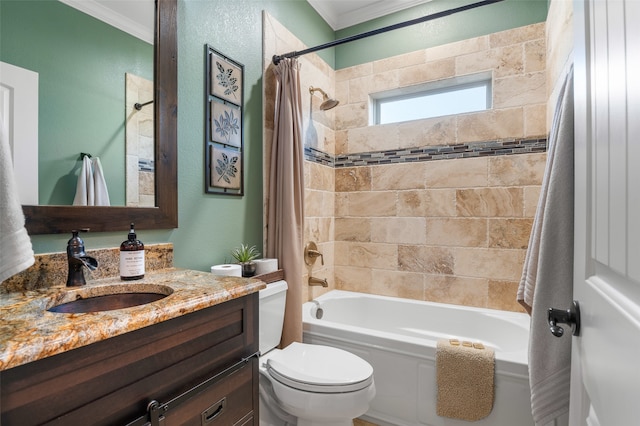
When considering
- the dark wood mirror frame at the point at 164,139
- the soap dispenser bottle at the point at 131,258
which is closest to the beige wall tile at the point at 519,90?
the dark wood mirror frame at the point at 164,139

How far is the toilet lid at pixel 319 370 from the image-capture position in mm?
1381

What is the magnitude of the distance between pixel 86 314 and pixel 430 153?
235cm

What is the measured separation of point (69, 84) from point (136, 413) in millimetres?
1091

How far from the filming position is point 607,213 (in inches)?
22.7

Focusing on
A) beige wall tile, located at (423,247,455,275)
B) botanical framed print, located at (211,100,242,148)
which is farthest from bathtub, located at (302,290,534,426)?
botanical framed print, located at (211,100,242,148)

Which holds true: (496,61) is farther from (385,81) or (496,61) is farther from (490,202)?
(490,202)

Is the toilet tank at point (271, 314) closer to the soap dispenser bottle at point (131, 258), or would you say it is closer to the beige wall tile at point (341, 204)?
the soap dispenser bottle at point (131, 258)

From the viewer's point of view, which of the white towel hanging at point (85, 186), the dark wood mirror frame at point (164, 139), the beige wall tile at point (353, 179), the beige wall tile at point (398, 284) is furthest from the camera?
the beige wall tile at point (353, 179)

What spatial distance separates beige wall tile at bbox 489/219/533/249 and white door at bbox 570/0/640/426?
1.64 metres

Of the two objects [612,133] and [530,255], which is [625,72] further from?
[530,255]

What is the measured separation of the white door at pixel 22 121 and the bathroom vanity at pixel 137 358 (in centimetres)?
36

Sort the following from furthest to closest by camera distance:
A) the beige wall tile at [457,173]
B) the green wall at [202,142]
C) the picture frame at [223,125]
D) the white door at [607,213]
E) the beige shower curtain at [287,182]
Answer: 1. the beige wall tile at [457,173]
2. the beige shower curtain at [287,182]
3. the picture frame at [223,125]
4. the green wall at [202,142]
5. the white door at [607,213]

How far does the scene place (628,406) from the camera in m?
0.46

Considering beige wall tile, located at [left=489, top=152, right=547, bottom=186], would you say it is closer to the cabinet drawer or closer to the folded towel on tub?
the folded towel on tub
